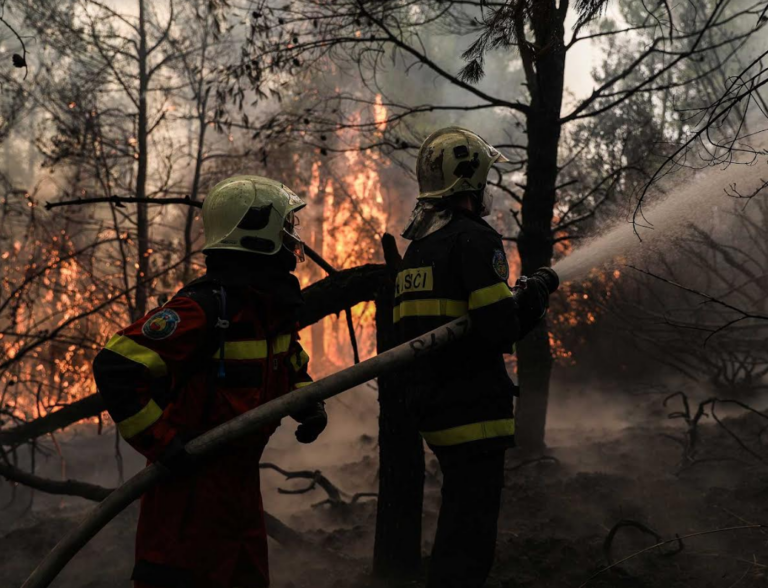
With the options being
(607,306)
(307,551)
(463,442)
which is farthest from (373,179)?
(463,442)

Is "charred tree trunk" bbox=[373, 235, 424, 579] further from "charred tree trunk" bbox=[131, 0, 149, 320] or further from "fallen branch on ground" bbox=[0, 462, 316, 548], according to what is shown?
"charred tree trunk" bbox=[131, 0, 149, 320]

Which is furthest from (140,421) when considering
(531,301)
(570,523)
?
(570,523)

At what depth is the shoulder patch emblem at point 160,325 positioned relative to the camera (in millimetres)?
1987

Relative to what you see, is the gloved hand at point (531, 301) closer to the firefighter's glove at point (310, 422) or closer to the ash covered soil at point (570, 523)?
the firefighter's glove at point (310, 422)

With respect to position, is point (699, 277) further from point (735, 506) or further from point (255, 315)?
point (255, 315)

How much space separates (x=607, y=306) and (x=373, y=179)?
475 inches

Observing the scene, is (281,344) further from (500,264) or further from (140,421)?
(500,264)

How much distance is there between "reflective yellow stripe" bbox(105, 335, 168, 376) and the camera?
77.0 inches

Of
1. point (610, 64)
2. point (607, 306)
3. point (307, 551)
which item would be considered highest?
point (610, 64)

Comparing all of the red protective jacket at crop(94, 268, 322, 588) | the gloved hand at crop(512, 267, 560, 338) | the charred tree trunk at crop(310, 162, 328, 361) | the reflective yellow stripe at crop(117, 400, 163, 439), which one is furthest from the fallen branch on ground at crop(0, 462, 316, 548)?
the charred tree trunk at crop(310, 162, 328, 361)

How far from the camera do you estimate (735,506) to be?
407 cm

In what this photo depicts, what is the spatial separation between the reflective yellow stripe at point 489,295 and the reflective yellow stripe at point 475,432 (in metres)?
0.49

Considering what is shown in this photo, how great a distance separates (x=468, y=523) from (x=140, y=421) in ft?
4.48

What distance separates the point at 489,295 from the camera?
244cm
